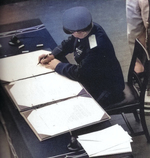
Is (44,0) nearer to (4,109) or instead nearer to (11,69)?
(11,69)

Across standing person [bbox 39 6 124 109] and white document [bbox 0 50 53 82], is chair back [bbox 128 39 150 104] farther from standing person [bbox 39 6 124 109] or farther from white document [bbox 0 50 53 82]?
white document [bbox 0 50 53 82]

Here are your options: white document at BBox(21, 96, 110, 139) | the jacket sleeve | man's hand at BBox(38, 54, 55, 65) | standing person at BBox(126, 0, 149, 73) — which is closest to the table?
white document at BBox(21, 96, 110, 139)

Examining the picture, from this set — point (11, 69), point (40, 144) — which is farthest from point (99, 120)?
point (11, 69)

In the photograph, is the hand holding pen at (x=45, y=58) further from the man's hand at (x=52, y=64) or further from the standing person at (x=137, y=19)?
the standing person at (x=137, y=19)

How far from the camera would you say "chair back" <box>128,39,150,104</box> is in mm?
2320

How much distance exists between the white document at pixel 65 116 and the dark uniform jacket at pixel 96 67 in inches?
10.6

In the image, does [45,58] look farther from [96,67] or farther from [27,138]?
[27,138]

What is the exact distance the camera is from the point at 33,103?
84.0 inches

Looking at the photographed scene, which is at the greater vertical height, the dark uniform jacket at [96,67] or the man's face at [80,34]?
the man's face at [80,34]

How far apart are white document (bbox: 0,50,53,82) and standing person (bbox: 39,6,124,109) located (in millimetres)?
61

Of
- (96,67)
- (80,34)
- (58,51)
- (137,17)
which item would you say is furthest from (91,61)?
(137,17)

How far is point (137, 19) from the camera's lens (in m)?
2.70

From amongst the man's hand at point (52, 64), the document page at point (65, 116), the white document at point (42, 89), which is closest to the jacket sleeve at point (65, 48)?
the man's hand at point (52, 64)

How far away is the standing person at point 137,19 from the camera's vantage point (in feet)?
8.56
